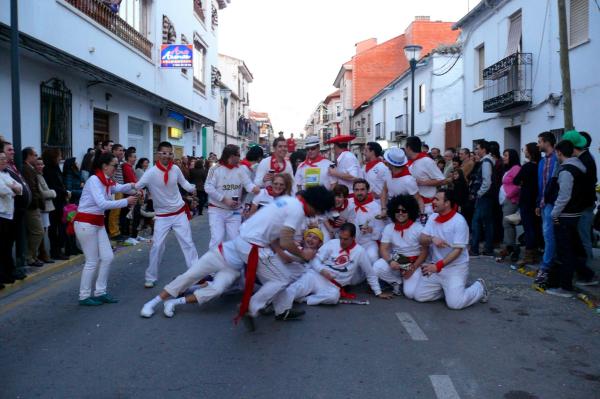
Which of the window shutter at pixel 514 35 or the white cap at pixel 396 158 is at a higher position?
the window shutter at pixel 514 35

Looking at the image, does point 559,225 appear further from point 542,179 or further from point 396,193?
point 396,193

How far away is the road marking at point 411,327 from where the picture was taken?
5.41 m

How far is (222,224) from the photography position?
24.7ft

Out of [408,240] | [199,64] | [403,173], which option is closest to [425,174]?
[403,173]

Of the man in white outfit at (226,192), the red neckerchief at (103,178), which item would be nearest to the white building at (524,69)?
the man in white outfit at (226,192)

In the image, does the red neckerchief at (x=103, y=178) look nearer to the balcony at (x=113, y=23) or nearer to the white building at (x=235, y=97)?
the balcony at (x=113, y=23)

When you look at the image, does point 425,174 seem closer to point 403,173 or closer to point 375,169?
point 403,173

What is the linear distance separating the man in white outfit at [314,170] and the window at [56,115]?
21.6ft

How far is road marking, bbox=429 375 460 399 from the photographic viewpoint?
402 centimetres

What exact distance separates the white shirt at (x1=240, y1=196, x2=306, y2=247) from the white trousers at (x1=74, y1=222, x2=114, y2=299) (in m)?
2.03

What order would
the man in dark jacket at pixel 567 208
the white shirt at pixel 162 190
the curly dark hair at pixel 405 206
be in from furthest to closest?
the white shirt at pixel 162 190
the curly dark hair at pixel 405 206
the man in dark jacket at pixel 567 208

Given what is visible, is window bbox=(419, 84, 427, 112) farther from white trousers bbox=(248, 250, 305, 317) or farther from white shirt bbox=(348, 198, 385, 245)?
white trousers bbox=(248, 250, 305, 317)

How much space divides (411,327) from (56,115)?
33.1 ft

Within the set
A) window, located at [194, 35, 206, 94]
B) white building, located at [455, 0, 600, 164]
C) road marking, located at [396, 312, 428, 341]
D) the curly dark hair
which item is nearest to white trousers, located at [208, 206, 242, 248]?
the curly dark hair
